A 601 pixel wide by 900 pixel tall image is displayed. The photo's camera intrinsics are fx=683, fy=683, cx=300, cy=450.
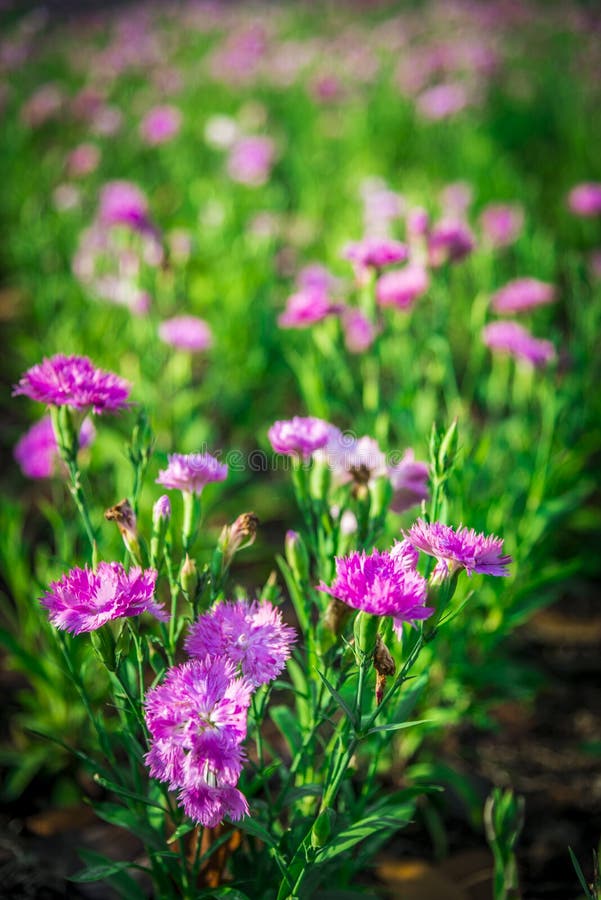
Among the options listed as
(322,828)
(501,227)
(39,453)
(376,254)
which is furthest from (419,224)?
(322,828)

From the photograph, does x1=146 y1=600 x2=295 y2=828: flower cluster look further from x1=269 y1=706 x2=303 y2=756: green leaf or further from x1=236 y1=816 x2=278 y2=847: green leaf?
x1=269 y1=706 x2=303 y2=756: green leaf

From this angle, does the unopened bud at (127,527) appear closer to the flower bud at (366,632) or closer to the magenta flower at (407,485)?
the flower bud at (366,632)

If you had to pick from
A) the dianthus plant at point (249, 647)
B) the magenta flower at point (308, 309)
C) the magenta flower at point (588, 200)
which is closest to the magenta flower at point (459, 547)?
the dianthus plant at point (249, 647)

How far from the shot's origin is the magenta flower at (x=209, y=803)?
60 centimetres

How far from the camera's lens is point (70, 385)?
83cm

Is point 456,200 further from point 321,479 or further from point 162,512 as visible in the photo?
point 162,512

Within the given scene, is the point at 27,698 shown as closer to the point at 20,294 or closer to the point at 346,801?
the point at 346,801

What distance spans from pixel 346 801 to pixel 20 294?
2.73 metres

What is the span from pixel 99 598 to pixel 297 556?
0.93 ft

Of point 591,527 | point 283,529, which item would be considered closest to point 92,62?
point 283,529

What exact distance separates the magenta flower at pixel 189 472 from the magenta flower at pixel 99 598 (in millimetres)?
155

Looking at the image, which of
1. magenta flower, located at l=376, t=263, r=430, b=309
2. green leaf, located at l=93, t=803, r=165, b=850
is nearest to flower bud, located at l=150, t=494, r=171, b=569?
green leaf, located at l=93, t=803, r=165, b=850

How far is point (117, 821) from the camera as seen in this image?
0.81 metres

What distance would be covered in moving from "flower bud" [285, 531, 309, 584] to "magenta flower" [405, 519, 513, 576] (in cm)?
19
